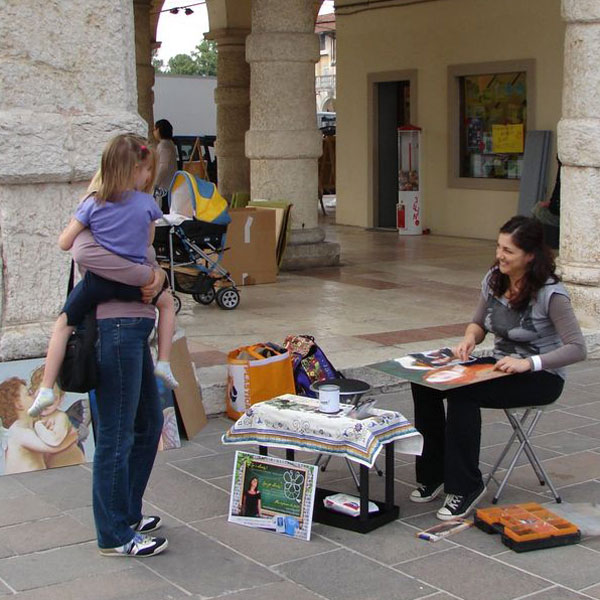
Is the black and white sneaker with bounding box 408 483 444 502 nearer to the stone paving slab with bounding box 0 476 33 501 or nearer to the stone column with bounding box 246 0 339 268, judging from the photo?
the stone paving slab with bounding box 0 476 33 501

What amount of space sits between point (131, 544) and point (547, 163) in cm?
1034

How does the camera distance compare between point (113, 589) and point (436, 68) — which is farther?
point (436, 68)

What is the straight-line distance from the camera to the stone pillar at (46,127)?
570 cm

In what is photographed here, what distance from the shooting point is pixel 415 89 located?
15578mm

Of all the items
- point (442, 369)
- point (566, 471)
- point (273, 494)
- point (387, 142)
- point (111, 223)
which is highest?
point (387, 142)

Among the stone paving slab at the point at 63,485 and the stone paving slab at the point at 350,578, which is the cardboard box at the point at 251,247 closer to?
the stone paving slab at the point at 63,485

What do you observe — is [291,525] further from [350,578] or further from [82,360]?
[82,360]

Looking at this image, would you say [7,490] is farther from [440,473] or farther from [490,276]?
[490,276]

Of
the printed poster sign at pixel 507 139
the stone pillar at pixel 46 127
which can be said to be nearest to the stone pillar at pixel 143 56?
the printed poster sign at pixel 507 139

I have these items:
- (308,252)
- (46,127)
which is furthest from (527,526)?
(308,252)

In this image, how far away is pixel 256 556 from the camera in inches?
172

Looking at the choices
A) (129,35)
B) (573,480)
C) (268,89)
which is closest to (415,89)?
(268,89)

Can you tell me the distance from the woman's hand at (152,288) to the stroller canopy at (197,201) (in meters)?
4.97

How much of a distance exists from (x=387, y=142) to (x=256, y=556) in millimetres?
12476
